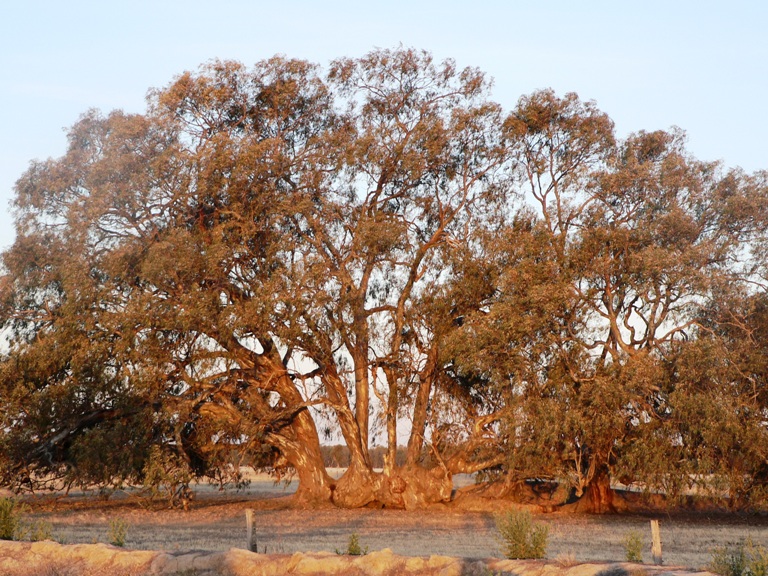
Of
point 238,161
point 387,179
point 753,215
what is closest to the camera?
point 753,215

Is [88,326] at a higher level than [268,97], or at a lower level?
lower

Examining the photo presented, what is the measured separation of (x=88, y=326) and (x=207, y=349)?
10.2 ft

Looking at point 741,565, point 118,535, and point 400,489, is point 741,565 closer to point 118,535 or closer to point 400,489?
point 118,535

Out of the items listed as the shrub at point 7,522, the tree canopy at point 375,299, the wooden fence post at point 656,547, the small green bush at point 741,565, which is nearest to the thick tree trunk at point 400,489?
the tree canopy at point 375,299

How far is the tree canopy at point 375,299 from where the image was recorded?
2258 cm

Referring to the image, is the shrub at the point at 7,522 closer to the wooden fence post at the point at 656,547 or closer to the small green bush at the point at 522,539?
the small green bush at the point at 522,539

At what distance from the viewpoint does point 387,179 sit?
26.9 meters

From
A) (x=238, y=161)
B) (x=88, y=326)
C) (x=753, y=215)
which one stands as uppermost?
(x=238, y=161)

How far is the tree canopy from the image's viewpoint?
889 inches

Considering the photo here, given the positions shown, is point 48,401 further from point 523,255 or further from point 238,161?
point 523,255

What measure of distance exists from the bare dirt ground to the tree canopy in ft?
3.95

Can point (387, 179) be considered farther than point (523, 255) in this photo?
Yes

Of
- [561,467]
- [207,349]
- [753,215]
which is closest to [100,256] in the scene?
[207,349]

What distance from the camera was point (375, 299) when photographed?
27.4 m
